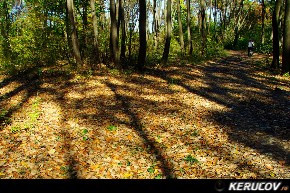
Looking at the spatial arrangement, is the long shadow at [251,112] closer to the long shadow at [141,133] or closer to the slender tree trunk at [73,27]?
the long shadow at [141,133]

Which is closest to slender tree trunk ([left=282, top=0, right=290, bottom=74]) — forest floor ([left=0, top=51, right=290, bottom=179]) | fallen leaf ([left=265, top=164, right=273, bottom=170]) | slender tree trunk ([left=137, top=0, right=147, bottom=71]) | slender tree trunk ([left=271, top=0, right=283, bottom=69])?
forest floor ([left=0, top=51, right=290, bottom=179])

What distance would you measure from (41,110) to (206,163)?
709cm

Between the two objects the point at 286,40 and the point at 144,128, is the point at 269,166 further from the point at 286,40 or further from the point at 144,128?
the point at 286,40

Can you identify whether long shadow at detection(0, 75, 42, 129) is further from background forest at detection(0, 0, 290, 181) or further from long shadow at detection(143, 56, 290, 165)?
long shadow at detection(143, 56, 290, 165)

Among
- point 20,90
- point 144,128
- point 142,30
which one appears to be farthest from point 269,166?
point 20,90

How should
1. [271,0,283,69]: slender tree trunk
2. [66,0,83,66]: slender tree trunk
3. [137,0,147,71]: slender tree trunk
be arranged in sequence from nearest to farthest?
[137,0,147,71]: slender tree trunk
[66,0,83,66]: slender tree trunk
[271,0,283,69]: slender tree trunk

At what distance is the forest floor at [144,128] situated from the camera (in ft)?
22.3

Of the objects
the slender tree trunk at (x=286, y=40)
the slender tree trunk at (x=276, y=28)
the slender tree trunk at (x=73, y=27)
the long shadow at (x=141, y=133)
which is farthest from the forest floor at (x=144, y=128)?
the slender tree trunk at (x=276, y=28)

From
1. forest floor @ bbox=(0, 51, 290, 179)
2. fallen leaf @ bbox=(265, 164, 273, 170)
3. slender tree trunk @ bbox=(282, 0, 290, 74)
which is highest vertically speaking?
slender tree trunk @ bbox=(282, 0, 290, 74)

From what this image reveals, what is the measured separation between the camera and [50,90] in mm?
13336

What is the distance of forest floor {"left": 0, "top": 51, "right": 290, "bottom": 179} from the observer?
22.3 ft

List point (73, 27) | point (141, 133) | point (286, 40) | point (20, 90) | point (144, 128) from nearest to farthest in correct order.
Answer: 1. point (141, 133)
2. point (144, 128)
3. point (20, 90)
4. point (286, 40)
5. point (73, 27)

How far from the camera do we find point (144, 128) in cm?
927
